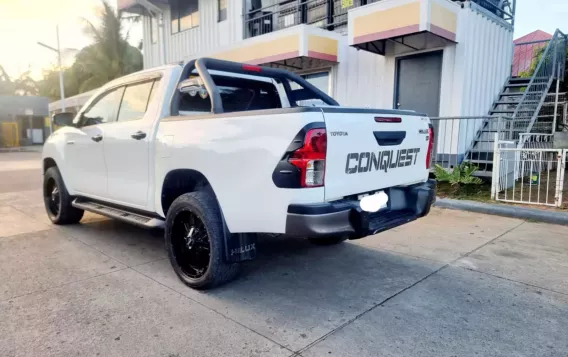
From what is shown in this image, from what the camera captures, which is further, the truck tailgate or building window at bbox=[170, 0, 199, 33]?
building window at bbox=[170, 0, 199, 33]

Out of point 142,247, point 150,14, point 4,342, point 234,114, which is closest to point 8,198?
point 142,247

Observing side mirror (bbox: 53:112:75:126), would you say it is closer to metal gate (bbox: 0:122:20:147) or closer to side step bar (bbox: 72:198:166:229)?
side step bar (bbox: 72:198:166:229)

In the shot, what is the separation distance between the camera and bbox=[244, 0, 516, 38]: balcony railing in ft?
34.1

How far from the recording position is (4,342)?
2582mm

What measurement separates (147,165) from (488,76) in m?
8.65

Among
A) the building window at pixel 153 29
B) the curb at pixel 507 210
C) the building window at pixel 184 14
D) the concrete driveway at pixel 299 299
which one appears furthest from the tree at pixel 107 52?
the concrete driveway at pixel 299 299

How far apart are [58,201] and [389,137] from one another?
15.1ft

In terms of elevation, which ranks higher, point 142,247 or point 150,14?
point 150,14

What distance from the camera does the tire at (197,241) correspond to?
317 cm

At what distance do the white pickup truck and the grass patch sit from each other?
394 centimetres

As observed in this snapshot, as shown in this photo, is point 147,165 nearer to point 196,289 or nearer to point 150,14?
point 196,289

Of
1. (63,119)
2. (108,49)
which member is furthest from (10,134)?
(63,119)

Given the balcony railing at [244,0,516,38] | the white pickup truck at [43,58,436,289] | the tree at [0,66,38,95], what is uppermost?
the tree at [0,66,38,95]

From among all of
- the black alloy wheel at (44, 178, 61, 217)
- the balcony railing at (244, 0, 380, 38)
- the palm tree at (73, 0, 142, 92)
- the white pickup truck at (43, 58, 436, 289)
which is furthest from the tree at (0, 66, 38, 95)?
the white pickup truck at (43, 58, 436, 289)
